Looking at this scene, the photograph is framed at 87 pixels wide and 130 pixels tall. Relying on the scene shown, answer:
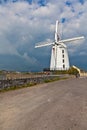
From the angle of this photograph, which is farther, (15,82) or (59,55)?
(59,55)

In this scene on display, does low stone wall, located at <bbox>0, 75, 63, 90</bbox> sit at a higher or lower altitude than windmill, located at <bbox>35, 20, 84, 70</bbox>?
lower

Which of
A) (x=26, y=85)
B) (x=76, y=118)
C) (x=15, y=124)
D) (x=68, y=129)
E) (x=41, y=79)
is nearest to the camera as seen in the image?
(x=68, y=129)

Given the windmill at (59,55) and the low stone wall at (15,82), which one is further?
the windmill at (59,55)

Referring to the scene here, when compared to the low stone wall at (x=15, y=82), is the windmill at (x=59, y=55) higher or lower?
higher

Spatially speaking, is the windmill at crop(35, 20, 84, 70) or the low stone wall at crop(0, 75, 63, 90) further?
the windmill at crop(35, 20, 84, 70)

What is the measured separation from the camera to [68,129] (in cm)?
882

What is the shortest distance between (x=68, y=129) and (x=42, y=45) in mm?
81116

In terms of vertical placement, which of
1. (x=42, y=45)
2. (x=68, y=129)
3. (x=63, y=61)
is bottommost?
(x=68, y=129)

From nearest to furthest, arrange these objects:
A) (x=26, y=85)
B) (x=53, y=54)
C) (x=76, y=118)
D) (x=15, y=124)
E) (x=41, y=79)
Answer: (x=15, y=124) → (x=76, y=118) → (x=26, y=85) → (x=41, y=79) → (x=53, y=54)

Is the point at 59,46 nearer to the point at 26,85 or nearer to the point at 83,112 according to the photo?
the point at 26,85

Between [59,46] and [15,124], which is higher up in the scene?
[59,46]

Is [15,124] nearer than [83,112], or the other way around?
[15,124]

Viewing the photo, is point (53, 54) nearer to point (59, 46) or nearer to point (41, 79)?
point (59, 46)

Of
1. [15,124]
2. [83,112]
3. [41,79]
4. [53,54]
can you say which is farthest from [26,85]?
[53,54]
